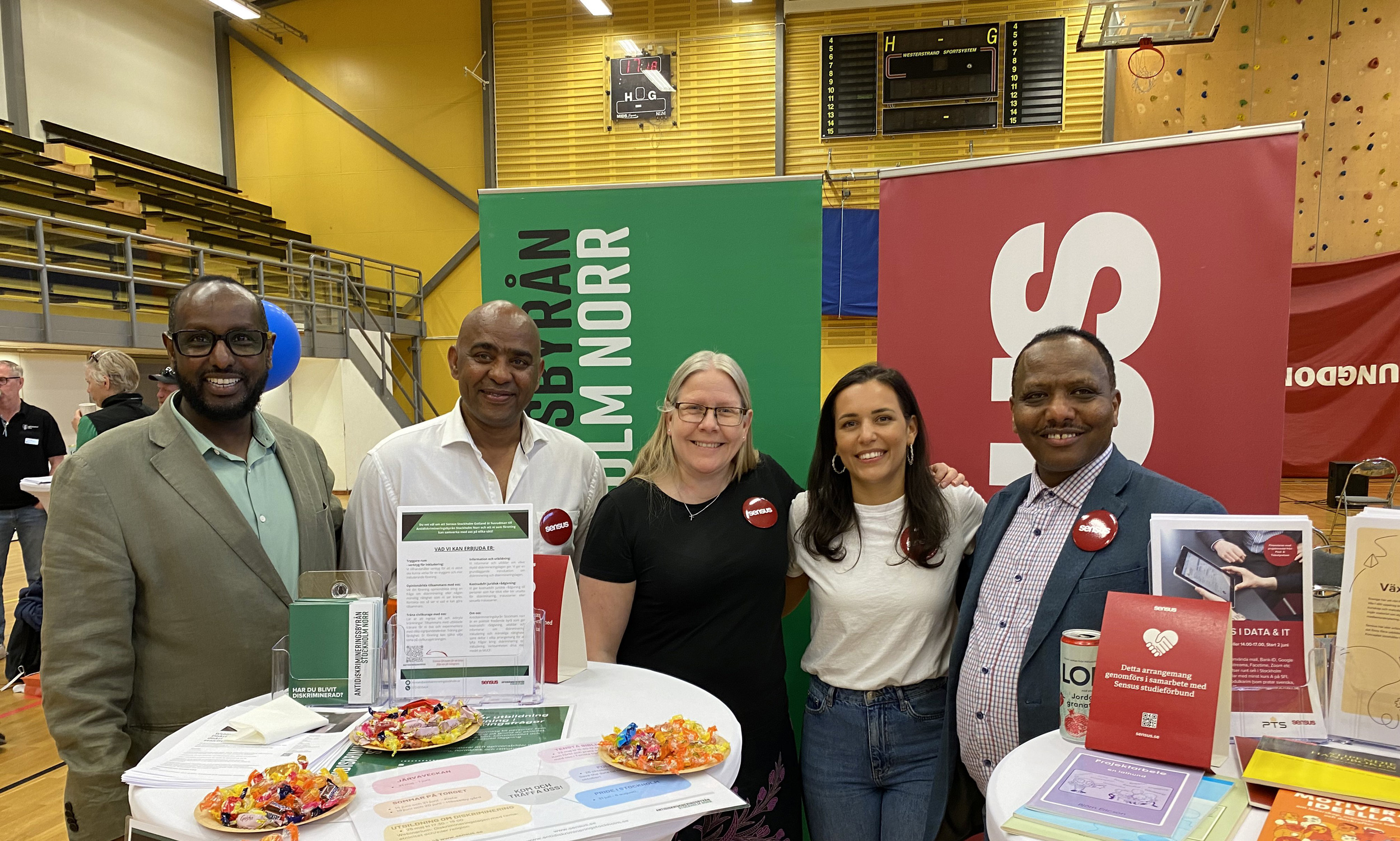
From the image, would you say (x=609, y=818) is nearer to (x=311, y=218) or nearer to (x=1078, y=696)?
(x=1078, y=696)

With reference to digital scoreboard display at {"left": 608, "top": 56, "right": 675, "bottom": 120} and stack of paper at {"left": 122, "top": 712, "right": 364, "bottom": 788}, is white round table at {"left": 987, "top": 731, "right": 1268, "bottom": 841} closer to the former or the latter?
stack of paper at {"left": 122, "top": 712, "right": 364, "bottom": 788}

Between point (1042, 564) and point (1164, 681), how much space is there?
0.40 metres

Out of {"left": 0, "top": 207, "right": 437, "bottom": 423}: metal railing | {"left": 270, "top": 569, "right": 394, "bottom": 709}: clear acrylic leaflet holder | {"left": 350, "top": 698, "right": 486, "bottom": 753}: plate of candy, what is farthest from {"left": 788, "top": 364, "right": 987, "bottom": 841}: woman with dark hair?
{"left": 0, "top": 207, "right": 437, "bottom": 423}: metal railing

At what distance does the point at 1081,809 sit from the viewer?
105cm

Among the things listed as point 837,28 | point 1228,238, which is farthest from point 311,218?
point 1228,238

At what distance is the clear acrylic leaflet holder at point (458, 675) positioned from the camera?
1429 mm

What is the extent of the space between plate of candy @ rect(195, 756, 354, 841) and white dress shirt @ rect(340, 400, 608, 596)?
832 mm

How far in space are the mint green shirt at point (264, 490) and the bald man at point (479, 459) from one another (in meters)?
0.21

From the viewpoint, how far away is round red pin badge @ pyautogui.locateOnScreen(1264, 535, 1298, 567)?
121 centimetres

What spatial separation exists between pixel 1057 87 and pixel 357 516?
8.82 m

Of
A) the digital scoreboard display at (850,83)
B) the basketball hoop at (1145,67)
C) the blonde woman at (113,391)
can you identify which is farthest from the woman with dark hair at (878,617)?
the basketball hoop at (1145,67)

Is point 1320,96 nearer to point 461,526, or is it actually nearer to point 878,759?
point 878,759

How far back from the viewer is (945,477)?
79.1 inches

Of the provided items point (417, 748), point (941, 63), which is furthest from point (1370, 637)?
point (941, 63)
